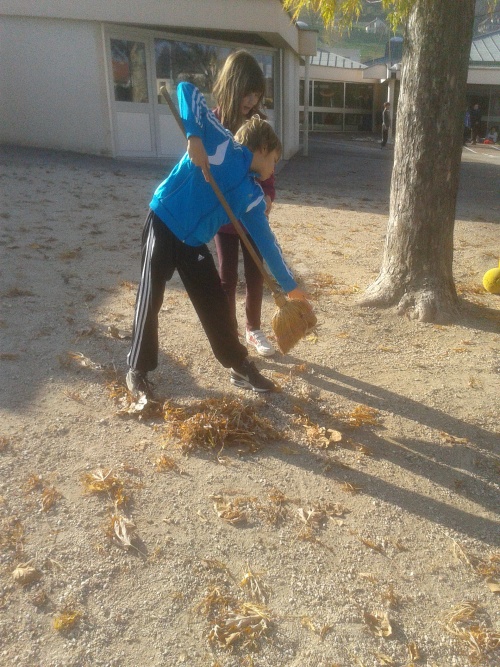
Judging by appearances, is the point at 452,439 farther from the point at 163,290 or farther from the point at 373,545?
the point at 163,290

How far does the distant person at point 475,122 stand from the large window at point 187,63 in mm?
20180

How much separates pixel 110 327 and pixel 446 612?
307 cm

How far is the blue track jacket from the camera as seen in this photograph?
2936 millimetres

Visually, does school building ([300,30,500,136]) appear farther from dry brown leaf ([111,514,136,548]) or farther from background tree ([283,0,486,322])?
dry brown leaf ([111,514,136,548])

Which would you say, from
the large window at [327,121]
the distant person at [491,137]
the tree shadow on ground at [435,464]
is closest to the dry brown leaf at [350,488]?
the tree shadow on ground at [435,464]

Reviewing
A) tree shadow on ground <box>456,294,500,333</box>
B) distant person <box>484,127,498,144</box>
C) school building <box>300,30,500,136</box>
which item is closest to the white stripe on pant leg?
tree shadow on ground <box>456,294,500,333</box>

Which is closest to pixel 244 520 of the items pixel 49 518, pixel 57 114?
pixel 49 518

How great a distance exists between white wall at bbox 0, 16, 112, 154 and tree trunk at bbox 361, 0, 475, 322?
9895 mm

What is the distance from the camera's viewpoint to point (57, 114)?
13.1 m

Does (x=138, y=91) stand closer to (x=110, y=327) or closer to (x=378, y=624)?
(x=110, y=327)

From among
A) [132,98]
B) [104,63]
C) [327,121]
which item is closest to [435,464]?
[104,63]

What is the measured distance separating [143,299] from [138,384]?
0.52 m

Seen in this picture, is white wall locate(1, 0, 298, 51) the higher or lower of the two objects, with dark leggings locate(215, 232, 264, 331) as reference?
higher

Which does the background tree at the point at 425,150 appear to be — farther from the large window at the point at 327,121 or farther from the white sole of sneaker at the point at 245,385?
the large window at the point at 327,121
